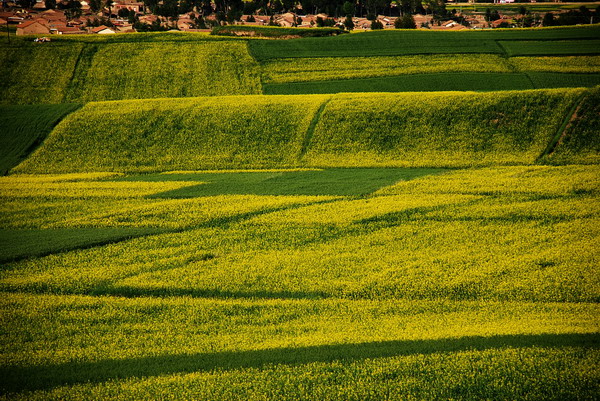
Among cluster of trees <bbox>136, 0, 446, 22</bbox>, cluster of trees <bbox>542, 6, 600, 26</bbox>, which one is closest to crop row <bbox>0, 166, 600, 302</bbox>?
cluster of trees <bbox>542, 6, 600, 26</bbox>

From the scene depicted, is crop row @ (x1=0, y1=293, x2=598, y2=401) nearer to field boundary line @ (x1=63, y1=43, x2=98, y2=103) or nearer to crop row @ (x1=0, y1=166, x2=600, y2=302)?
crop row @ (x1=0, y1=166, x2=600, y2=302)

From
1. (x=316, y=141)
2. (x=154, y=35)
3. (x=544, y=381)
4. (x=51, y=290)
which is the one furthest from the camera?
(x=154, y=35)

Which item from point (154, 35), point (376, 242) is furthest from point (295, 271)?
point (154, 35)

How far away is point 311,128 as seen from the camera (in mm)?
42000

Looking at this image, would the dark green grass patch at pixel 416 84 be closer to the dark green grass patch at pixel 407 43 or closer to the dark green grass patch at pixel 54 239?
the dark green grass patch at pixel 407 43

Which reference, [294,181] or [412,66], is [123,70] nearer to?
[412,66]

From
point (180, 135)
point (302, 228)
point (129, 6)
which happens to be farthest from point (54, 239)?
point (129, 6)

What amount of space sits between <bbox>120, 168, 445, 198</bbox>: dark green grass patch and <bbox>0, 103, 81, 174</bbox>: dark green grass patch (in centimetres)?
1114

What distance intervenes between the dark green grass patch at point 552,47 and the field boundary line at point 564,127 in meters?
18.5

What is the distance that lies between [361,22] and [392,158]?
72798 mm

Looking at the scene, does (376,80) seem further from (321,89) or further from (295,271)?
(295,271)

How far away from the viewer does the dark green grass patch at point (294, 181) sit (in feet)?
105

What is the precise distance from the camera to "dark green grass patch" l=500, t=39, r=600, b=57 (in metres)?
56.1

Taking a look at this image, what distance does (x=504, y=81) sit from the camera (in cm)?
5125
